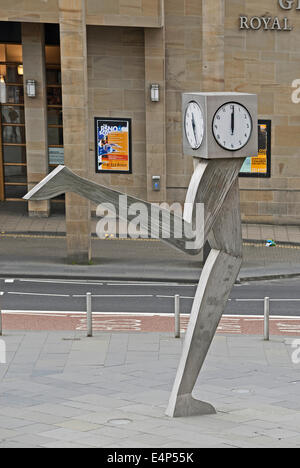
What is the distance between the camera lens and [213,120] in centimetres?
1300

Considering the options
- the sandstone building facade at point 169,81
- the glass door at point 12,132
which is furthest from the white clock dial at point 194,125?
the glass door at point 12,132

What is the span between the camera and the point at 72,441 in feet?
39.1

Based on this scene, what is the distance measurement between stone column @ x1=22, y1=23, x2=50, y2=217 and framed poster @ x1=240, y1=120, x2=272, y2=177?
6.95 m

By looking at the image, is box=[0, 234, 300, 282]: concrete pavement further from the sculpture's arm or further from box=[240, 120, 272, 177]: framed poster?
the sculpture's arm

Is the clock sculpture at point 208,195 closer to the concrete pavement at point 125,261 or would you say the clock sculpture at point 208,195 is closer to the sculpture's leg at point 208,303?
the sculpture's leg at point 208,303

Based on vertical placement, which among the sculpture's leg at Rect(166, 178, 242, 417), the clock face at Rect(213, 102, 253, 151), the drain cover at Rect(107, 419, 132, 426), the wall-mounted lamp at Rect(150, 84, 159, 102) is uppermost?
the wall-mounted lamp at Rect(150, 84, 159, 102)

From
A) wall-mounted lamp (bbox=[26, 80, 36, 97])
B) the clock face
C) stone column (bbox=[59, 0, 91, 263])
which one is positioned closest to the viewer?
the clock face

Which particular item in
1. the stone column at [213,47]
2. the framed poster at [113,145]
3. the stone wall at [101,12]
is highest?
the stone wall at [101,12]

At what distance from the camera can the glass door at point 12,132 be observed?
3431cm

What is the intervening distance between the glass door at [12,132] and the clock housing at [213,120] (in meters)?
21.9

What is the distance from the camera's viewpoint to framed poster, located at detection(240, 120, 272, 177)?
106ft

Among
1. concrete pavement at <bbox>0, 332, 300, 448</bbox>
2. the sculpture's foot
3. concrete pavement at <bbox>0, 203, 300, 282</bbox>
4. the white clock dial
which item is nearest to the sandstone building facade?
concrete pavement at <bbox>0, 203, 300, 282</bbox>

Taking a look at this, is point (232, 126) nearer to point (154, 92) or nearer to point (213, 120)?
point (213, 120)

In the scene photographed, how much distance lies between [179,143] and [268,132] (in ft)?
9.97
